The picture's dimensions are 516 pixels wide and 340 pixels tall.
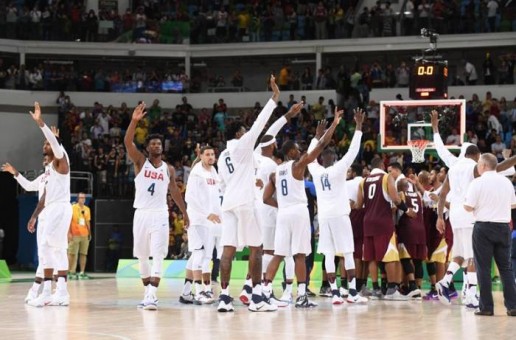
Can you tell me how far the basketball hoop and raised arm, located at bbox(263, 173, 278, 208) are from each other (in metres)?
8.14

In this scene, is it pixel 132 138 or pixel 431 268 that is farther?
pixel 431 268

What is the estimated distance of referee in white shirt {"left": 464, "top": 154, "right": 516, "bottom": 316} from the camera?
13016mm

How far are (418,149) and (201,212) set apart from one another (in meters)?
8.71

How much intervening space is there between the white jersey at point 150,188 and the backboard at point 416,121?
10.4 metres

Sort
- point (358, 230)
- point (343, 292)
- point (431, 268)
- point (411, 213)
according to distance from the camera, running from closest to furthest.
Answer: point (343, 292) → point (411, 213) → point (358, 230) → point (431, 268)

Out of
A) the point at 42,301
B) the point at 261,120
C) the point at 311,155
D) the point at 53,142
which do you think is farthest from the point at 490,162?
the point at 42,301

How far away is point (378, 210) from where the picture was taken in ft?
53.1

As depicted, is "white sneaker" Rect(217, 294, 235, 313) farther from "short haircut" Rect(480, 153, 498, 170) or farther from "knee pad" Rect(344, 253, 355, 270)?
"short haircut" Rect(480, 153, 498, 170)

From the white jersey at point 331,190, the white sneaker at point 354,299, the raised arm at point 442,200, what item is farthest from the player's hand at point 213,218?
the raised arm at point 442,200

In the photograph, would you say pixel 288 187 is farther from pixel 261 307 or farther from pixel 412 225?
pixel 412 225

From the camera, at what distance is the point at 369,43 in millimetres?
35406

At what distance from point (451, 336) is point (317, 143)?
412 centimetres

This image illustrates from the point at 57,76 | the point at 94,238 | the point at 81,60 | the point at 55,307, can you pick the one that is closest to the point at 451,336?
the point at 55,307

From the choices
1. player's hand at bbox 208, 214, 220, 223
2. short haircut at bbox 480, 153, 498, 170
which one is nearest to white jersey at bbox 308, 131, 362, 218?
player's hand at bbox 208, 214, 220, 223
